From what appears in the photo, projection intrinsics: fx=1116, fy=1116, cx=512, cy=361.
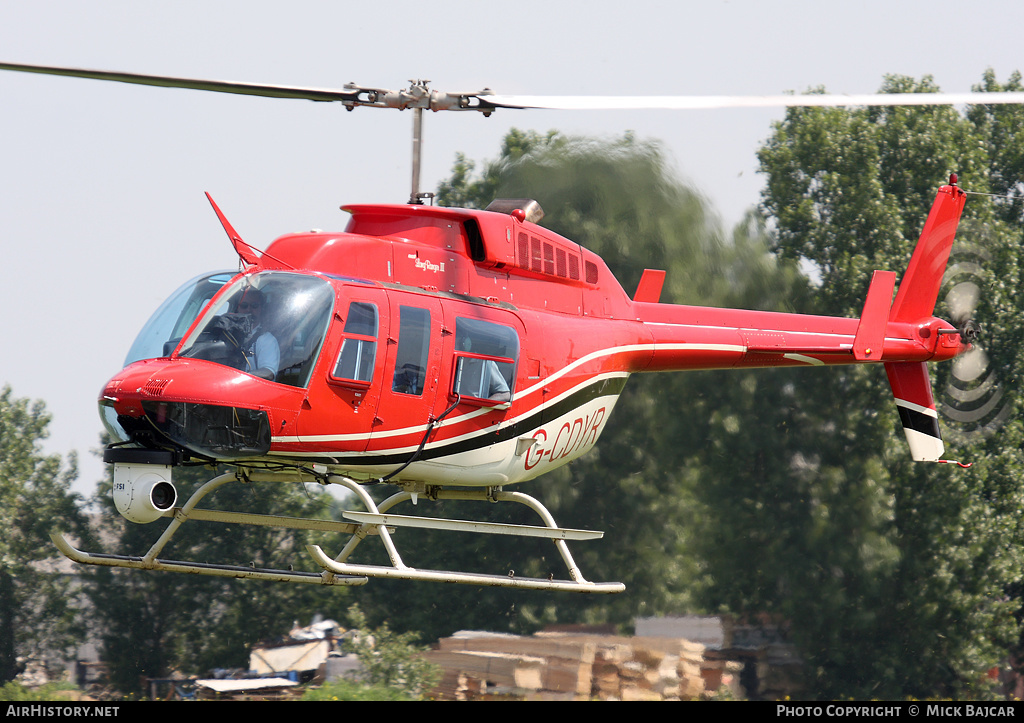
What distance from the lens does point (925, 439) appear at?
11.6 meters

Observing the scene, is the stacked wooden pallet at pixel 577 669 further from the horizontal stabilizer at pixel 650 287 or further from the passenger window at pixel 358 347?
the passenger window at pixel 358 347

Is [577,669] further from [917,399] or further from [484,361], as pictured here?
→ [484,361]

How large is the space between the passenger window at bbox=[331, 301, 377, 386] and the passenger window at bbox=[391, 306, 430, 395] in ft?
0.67

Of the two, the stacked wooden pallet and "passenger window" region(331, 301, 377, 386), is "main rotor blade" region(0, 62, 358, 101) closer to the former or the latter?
"passenger window" region(331, 301, 377, 386)

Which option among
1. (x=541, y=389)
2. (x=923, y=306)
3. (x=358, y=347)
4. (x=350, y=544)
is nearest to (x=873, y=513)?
(x=923, y=306)

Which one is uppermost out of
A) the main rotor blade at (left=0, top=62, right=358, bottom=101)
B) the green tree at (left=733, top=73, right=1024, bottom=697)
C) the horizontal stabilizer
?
the main rotor blade at (left=0, top=62, right=358, bottom=101)

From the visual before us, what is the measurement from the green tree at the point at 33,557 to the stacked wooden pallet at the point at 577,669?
9704 mm

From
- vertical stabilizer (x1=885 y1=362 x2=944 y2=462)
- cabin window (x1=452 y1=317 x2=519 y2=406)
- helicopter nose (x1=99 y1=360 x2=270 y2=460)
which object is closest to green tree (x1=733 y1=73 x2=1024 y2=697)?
vertical stabilizer (x1=885 y1=362 x2=944 y2=462)

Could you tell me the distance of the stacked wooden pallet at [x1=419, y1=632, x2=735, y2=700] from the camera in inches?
755

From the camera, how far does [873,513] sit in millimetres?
22344

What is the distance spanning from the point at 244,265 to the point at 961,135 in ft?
74.9

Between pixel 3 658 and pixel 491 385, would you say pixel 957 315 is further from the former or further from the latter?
pixel 3 658

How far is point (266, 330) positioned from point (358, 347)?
61 centimetres

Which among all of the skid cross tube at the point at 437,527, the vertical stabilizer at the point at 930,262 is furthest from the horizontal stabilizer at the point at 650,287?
the vertical stabilizer at the point at 930,262
